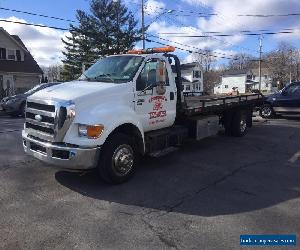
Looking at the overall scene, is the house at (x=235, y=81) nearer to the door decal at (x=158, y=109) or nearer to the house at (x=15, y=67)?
the house at (x=15, y=67)

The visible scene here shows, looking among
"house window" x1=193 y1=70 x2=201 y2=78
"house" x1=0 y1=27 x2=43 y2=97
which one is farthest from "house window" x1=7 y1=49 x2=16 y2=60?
"house window" x1=193 y1=70 x2=201 y2=78

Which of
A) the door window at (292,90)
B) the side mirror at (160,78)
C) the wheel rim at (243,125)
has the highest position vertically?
the side mirror at (160,78)

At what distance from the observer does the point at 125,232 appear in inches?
189

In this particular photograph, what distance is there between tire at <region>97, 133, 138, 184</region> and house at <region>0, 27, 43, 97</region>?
1213 inches

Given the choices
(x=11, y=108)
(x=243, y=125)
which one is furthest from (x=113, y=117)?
(x=11, y=108)

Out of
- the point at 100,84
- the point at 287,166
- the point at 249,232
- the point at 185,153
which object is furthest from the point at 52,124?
the point at 287,166

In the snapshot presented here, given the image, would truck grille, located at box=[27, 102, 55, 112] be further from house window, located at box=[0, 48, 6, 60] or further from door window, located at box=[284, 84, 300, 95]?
house window, located at box=[0, 48, 6, 60]

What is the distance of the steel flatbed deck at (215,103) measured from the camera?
9198mm

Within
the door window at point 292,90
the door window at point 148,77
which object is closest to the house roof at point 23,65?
the door window at point 292,90

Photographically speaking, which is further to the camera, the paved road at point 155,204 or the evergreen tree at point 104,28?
the evergreen tree at point 104,28

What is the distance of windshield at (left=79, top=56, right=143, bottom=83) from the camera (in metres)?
7.22

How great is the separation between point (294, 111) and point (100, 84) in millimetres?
12371

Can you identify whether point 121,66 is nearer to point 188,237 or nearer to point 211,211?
point 211,211

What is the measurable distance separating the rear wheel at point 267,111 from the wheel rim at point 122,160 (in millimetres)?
12637
